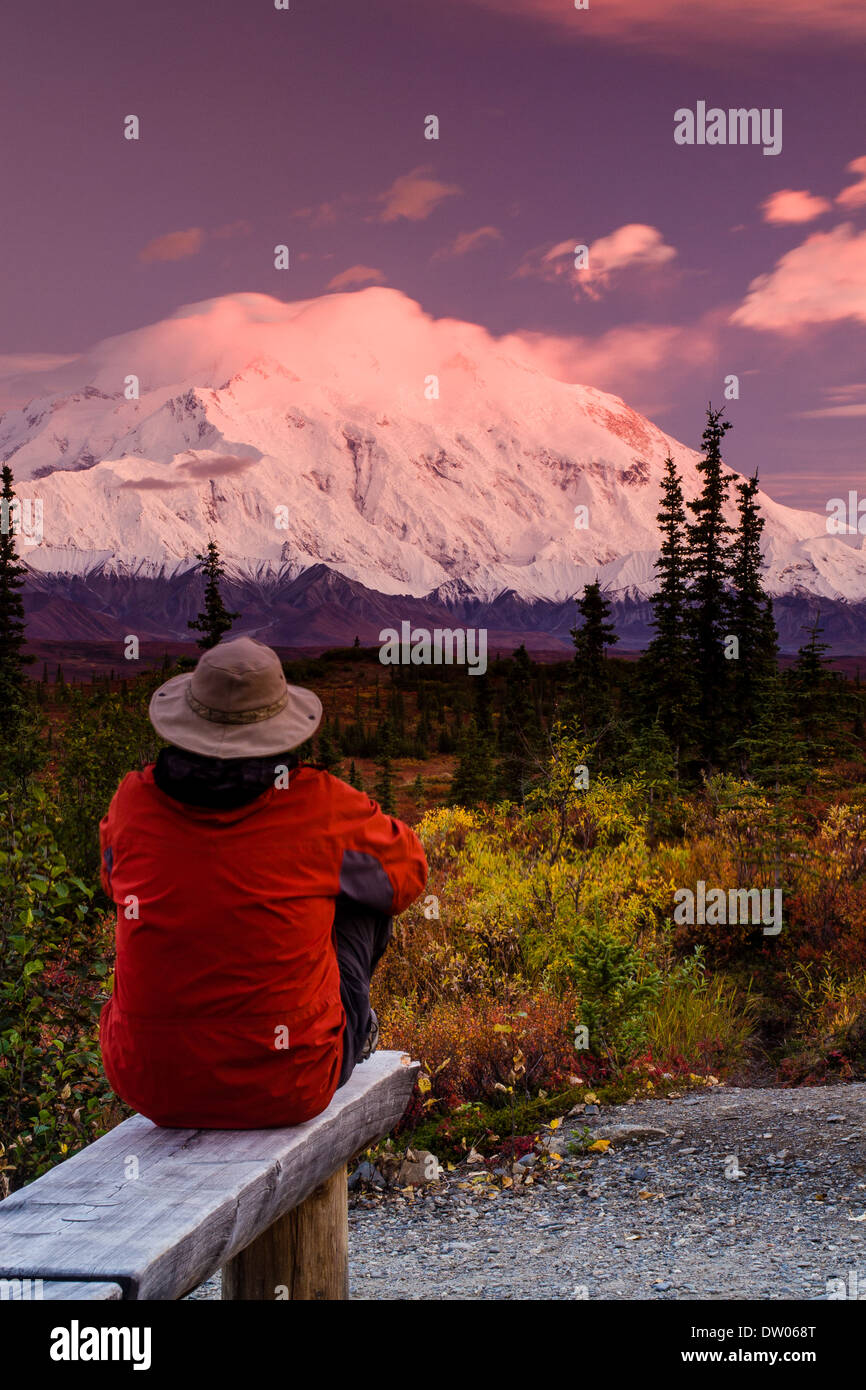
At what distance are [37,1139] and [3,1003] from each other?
700mm

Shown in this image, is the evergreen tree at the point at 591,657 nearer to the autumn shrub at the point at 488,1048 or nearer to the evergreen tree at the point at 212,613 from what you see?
the evergreen tree at the point at 212,613

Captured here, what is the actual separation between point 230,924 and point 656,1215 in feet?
9.48

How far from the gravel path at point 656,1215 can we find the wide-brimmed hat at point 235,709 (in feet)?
Result: 7.93

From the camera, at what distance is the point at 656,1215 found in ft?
15.8

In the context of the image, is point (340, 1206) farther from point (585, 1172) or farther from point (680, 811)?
point (680, 811)

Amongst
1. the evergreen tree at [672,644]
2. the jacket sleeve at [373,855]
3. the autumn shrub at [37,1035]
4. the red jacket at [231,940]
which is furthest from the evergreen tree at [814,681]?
the red jacket at [231,940]

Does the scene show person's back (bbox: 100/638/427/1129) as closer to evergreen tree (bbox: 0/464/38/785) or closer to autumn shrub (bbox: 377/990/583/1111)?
autumn shrub (bbox: 377/990/583/1111)

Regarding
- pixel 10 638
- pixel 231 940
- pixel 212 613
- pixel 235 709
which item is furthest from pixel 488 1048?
pixel 10 638

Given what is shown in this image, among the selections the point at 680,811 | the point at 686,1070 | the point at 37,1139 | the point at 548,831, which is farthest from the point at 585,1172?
the point at 680,811

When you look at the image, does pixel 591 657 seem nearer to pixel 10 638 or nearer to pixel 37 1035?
pixel 10 638

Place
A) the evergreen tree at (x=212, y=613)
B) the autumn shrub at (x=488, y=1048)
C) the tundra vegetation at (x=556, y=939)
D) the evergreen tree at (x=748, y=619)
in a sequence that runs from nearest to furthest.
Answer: the tundra vegetation at (x=556, y=939) < the autumn shrub at (x=488, y=1048) < the evergreen tree at (x=212, y=613) < the evergreen tree at (x=748, y=619)

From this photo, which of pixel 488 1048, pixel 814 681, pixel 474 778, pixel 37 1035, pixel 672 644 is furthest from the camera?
pixel 474 778

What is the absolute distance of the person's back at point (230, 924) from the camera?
3.04 m

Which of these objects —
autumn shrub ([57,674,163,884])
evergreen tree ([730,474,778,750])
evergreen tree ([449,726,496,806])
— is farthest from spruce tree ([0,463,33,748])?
evergreen tree ([730,474,778,750])
